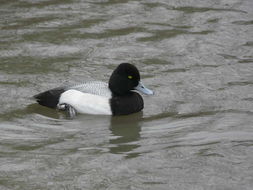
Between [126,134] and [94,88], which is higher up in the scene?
[94,88]

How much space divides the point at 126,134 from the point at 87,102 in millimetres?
1011

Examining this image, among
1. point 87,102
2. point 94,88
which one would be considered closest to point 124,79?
point 94,88

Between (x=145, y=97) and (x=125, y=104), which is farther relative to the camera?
(x=145, y=97)

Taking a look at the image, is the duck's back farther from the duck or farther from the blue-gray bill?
the blue-gray bill

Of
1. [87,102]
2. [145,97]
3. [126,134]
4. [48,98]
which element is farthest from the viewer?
[145,97]

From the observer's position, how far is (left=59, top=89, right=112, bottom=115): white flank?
9508mm

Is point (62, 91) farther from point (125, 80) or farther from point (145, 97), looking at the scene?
point (145, 97)

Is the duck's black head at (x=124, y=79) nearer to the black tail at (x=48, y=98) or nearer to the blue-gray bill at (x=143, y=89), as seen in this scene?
the blue-gray bill at (x=143, y=89)

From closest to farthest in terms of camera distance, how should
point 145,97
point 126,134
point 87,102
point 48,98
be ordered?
point 126,134 < point 87,102 < point 48,98 < point 145,97

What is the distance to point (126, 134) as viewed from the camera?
8805 millimetres

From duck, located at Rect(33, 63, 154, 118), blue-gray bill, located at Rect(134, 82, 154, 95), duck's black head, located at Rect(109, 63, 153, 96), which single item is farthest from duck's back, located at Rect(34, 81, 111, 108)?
blue-gray bill, located at Rect(134, 82, 154, 95)

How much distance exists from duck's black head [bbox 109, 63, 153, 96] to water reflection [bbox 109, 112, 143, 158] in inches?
14.9

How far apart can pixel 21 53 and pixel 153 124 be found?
3680 millimetres

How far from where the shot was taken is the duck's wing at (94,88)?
9.66 meters
